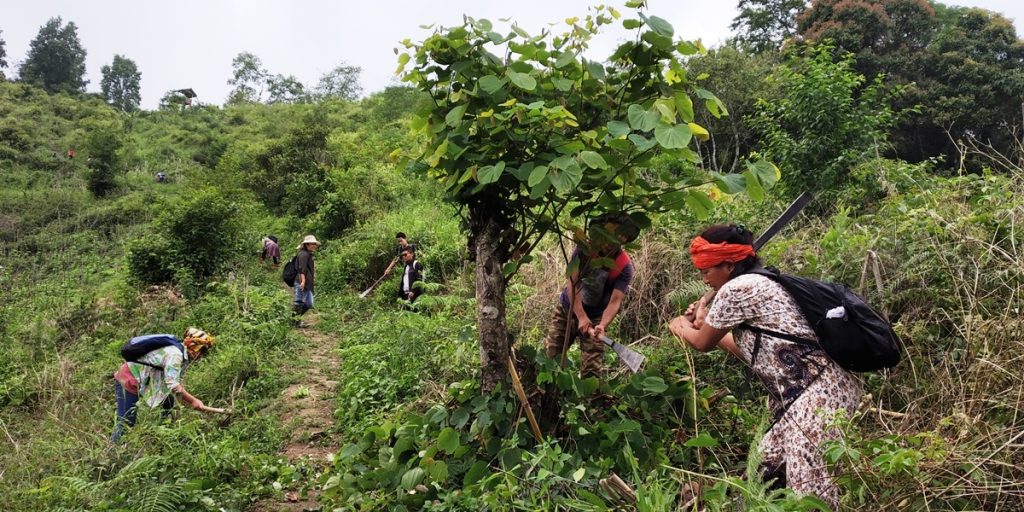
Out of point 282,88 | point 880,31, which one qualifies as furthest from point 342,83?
point 880,31

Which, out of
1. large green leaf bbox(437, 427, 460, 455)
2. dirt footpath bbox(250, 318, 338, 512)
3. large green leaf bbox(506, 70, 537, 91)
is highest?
large green leaf bbox(506, 70, 537, 91)

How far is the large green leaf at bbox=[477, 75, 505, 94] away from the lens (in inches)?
88.8

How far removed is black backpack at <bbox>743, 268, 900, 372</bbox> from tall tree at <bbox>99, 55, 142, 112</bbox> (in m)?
66.0

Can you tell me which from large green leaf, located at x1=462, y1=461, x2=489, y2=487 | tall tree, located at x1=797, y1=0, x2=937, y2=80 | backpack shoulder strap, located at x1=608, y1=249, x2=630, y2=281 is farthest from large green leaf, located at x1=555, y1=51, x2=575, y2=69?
tall tree, located at x1=797, y1=0, x2=937, y2=80

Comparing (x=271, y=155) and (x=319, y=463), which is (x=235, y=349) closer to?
(x=319, y=463)

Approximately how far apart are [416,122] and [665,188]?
112 cm

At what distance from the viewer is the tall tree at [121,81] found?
186ft

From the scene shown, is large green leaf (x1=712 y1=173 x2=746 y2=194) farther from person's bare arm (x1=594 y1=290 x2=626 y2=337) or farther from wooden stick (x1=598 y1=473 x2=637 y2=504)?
person's bare arm (x1=594 y1=290 x2=626 y2=337)

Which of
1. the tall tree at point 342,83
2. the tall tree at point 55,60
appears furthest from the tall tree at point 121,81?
the tall tree at point 342,83

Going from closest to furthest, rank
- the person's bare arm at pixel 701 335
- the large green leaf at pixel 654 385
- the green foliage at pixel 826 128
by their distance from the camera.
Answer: the person's bare arm at pixel 701 335, the large green leaf at pixel 654 385, the green foliage at pixel 826 128

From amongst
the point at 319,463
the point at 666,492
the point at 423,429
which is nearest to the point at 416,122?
the point at 423,429

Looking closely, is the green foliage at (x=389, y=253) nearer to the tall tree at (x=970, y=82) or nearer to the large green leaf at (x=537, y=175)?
the large green leaf at (x=537, y=175)

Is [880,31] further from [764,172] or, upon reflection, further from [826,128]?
[764,172]

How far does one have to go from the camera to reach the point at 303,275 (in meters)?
9.66
